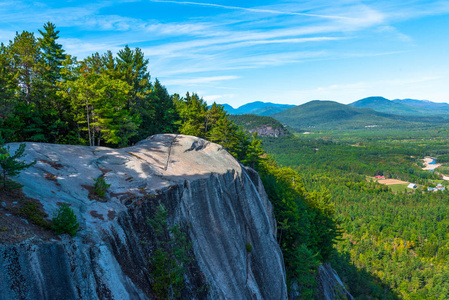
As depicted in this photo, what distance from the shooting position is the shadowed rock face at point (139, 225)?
30.0ft

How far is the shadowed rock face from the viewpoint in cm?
916

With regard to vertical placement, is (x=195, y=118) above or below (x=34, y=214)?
above

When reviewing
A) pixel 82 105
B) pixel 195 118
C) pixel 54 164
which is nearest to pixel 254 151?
pixel 195 118

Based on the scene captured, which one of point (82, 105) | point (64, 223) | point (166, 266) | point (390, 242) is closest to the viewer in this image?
point (64, 223)

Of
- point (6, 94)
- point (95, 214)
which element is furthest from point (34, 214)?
point (6, 94)

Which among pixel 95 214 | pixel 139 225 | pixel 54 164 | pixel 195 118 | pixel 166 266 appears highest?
pixel 195 118

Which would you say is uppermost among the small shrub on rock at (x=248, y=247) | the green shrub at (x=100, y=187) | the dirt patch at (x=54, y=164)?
the dirt patch at (x=54, y=164)

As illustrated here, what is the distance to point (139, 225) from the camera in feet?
44.9

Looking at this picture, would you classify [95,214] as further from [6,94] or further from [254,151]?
Result: [254,151]

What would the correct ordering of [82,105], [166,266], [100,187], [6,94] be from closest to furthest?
[166,266]
[100,187]
[6,94]
[82,105]

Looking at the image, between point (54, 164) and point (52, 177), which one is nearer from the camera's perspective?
point (52, 177)

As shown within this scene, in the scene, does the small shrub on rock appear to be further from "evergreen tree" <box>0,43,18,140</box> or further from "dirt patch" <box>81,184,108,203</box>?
"evergreen tree" <box>0,43,18,140</box>

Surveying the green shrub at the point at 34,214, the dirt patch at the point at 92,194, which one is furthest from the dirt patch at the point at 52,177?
the green shrub at the point at 34,214

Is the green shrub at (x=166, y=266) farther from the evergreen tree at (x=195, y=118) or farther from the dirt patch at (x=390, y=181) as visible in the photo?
the dirt patch at (x=390, y=181)
